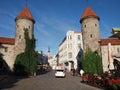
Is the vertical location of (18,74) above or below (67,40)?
below

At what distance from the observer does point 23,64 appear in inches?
1401

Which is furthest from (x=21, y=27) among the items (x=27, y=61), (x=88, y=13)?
(x=88, y=13)

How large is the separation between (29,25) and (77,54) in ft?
99.1

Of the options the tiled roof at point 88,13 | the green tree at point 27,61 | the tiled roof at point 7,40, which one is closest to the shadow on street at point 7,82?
the green tree at point 27,61

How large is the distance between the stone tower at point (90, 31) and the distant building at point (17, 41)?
41.1 feet

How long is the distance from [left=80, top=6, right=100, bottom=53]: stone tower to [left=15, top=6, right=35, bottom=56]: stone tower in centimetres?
1234

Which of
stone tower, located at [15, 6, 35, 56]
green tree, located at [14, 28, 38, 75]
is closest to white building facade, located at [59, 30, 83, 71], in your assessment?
stone tower, located at [15, 6, 35, 56]

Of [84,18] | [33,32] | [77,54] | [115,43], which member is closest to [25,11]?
[33,32]

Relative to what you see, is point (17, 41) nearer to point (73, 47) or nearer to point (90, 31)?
point (90, 31)

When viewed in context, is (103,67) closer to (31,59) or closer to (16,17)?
(31,59)

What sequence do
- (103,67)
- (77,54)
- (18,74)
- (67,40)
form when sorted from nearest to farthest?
(18,74) < (103,67) < (77,54) < (67,40)

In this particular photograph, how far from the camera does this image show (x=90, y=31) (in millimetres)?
40406

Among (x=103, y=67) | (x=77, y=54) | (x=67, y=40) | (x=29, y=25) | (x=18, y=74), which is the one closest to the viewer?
(x=18, y=74)

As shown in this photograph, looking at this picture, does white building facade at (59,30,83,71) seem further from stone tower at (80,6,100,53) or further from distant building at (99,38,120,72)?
distant building at (99,38,120,72)
